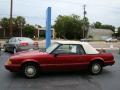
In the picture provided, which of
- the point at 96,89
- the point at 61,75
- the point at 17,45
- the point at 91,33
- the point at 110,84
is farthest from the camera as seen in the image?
the point at 91,33

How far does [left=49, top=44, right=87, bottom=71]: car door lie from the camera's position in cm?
984

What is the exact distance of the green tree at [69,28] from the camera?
86750 mm

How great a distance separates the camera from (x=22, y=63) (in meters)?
9.49

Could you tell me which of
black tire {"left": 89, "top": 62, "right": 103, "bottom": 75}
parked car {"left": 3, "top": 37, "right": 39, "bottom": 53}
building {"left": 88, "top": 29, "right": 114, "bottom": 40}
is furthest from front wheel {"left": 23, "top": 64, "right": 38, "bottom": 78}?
building {"left": 88, "top": 29, "right": 114, "bottom": 40}

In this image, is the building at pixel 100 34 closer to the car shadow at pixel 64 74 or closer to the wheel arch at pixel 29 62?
the car shadow at pixel 64 74

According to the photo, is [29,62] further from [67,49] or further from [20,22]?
[20,22]

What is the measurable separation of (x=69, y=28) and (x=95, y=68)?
257 ft

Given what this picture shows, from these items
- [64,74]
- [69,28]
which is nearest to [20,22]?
[69,28]

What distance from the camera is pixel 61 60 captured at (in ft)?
32.3

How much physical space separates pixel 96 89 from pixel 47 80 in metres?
1.96

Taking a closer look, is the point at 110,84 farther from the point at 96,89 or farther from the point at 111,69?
the point at 111,69

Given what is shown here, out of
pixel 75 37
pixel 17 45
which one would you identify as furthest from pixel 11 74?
pixel 75 37

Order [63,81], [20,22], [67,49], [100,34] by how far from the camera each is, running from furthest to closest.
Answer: [100,34] → [20,22] → [67,49] → [63,81]

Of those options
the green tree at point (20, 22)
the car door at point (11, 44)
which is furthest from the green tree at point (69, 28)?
the car door at point (11, 44)
